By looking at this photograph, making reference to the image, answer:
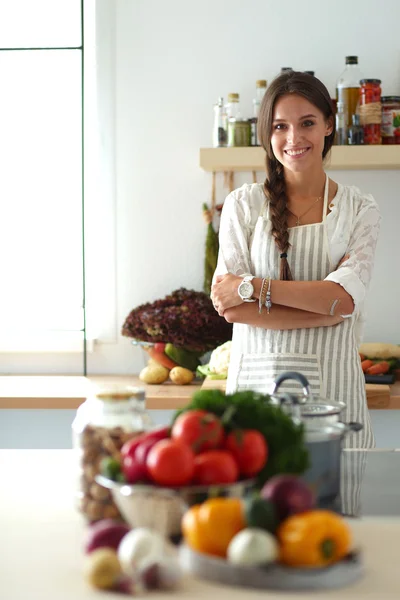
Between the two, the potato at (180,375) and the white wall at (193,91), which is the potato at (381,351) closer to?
the white wall at (193,91)

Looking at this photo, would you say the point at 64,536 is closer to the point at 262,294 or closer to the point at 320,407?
the point at 320,407

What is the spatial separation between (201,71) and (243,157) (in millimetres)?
504

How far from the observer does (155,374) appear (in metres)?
3.49

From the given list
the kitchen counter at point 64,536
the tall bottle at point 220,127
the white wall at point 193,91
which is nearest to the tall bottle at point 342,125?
the white wall at point 193,91

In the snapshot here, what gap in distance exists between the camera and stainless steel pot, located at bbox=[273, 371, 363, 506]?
131 centimetres

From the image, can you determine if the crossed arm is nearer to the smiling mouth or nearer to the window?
the smiling mouth

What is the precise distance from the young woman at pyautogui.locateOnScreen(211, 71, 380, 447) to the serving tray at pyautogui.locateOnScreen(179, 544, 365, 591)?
4.01 feet

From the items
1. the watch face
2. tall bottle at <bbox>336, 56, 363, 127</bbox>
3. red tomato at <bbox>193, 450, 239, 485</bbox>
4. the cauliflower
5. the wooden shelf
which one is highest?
tall bottle at <bbox>336, 56, 363, 127</bbox>

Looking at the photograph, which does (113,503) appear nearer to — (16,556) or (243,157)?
(16,556)

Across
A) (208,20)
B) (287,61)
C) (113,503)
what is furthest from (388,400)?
(113,503)

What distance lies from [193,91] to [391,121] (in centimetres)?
83

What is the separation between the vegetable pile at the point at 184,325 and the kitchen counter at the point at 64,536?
5.27 ft

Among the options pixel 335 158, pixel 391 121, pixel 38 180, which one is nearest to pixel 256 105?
pixel 335 158

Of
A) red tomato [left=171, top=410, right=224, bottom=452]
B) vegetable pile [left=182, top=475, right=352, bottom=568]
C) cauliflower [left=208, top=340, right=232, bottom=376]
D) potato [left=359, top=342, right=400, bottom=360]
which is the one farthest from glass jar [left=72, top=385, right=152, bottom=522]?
potato [left=359, top=342, right=400, bottom=360]
